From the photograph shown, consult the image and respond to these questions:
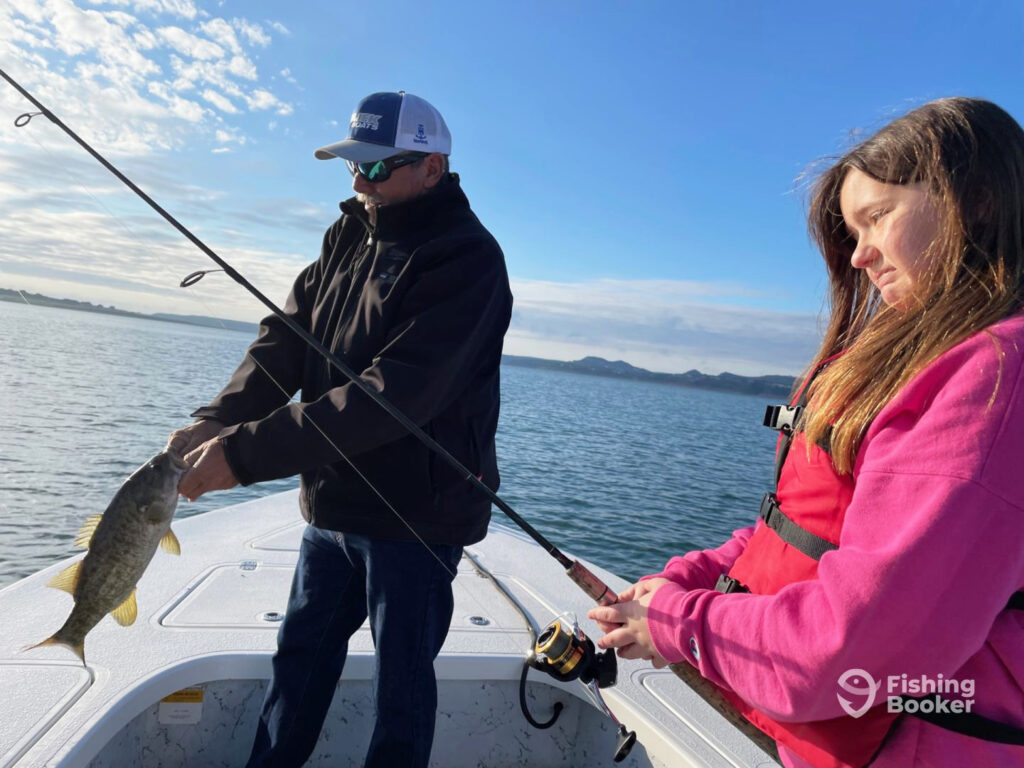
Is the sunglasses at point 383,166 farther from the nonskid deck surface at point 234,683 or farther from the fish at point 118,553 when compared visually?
the nonskid deck surface at point 234,683

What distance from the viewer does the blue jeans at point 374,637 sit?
8.23 feet

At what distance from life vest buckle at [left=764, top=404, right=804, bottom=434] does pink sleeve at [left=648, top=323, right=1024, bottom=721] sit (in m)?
0.41

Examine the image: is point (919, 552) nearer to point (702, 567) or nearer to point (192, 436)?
point (702, 567)

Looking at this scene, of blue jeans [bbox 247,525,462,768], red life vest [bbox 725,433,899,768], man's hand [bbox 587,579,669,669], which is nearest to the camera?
red life vest [bbox 725,433,899,768]

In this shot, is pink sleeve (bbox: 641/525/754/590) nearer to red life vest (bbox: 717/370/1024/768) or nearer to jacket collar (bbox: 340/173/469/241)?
red life vest (bbox: 717/370/1024/768)

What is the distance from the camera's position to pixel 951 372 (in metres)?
1.13

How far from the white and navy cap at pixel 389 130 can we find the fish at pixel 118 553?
1.26m

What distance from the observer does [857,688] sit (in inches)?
46.3

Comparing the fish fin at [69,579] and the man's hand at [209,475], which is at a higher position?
the man's hand at [209,475]

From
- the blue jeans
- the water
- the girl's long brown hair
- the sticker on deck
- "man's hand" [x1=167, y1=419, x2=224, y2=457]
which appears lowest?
the water

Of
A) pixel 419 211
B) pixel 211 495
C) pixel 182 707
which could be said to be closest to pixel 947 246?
pixel 419 211

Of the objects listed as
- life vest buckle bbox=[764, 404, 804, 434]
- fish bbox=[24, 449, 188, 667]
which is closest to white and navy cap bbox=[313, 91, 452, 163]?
fish bbox=[24, 449, 188, 667]

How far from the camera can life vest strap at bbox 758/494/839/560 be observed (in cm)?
139

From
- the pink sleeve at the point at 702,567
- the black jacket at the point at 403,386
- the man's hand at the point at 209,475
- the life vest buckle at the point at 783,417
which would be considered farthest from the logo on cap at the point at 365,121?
the pink sleeve at the point at 702,567
